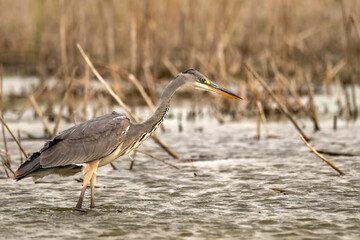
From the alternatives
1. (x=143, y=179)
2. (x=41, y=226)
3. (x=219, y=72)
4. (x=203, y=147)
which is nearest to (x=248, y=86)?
(x=219, y=72)

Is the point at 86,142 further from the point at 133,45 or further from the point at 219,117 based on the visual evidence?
the point at 133,45

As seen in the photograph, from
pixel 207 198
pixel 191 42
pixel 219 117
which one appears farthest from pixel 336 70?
pixel 207 198

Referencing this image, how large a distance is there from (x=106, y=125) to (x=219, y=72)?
5.14 meters

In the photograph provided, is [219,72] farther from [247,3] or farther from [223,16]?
[247,3]

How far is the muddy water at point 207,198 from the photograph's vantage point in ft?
14.0

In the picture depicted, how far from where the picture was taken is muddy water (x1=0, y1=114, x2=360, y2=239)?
4277 millimetres

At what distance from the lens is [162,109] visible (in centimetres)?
514

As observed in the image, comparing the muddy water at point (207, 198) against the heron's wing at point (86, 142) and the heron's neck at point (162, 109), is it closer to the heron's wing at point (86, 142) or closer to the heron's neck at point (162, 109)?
the heron's wing at point (86, 142)

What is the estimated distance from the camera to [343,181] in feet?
18.5

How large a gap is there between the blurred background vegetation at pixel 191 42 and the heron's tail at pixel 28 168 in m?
2.73

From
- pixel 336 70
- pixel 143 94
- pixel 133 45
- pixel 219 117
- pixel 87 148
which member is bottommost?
Result: pixel 87 148

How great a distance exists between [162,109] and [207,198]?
2.37 feet

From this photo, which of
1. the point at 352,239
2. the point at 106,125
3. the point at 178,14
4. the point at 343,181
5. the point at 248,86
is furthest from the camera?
the point at 178,14

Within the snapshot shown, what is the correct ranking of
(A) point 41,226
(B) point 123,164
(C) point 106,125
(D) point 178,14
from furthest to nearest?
(D) point 178,14 < (B) point 123,164 < (C) point 106,125 < (A) point 41,226
